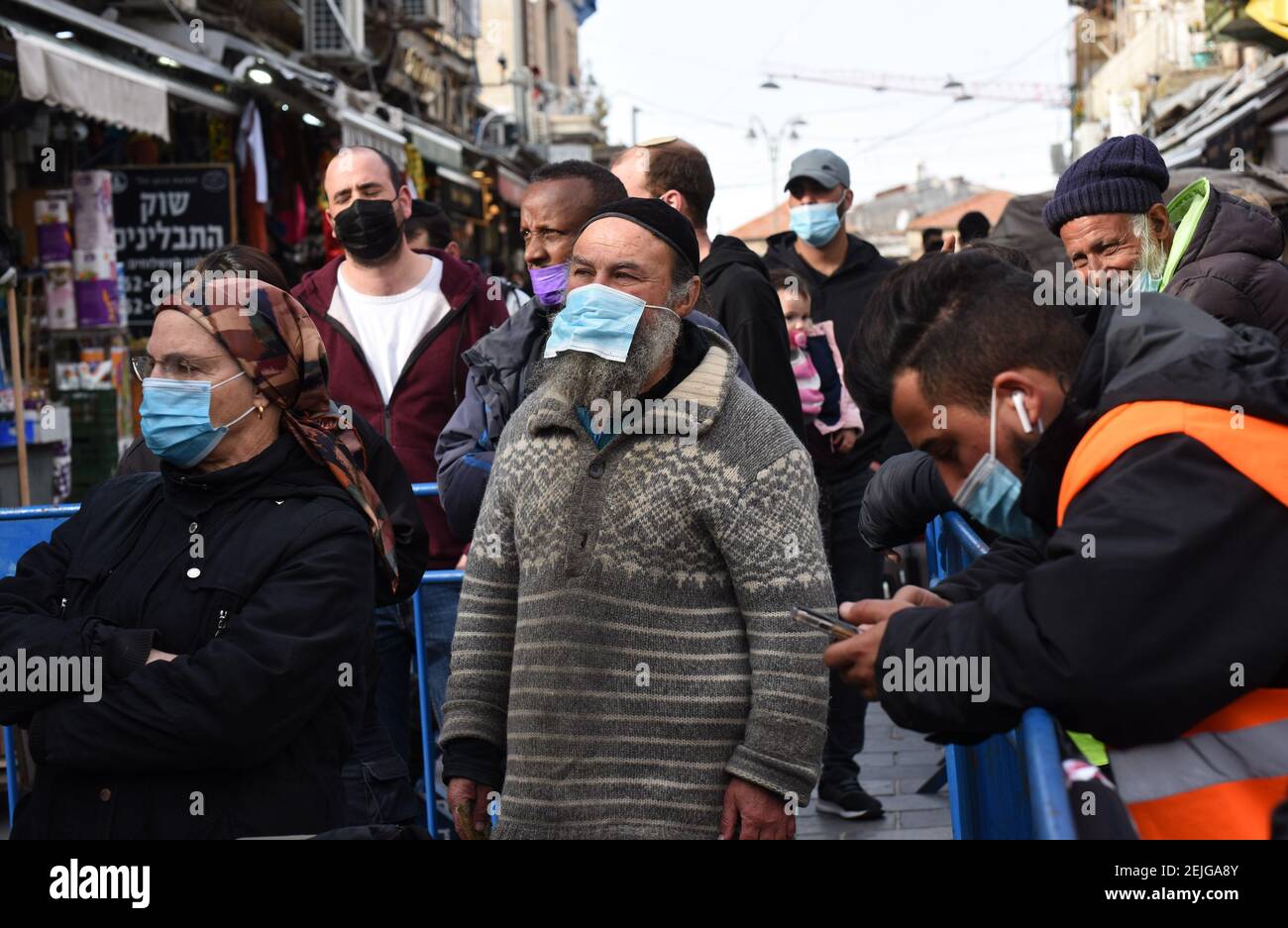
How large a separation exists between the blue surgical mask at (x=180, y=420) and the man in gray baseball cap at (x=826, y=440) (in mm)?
3038

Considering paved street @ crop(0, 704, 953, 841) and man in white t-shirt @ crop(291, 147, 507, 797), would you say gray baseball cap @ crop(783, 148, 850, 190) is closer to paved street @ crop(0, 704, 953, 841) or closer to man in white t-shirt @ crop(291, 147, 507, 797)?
man in white t-shirt @ crop(291, 147, 507, 797)

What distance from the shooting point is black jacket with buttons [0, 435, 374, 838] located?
3217 millimetres

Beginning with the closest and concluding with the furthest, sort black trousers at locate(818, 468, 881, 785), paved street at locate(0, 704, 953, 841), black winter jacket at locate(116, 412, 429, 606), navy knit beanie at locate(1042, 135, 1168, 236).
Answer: black winter jacket at locate(116, 412, 429, 606) → navy knit beanie at locate(1042, 135, 1168, 236) → paved street at locate(0, 704, 953, 841) → black trousers at locate(818, 468, 881, 785)

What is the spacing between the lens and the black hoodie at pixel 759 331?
5.34 m

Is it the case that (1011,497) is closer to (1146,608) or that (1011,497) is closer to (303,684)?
(1146,608)

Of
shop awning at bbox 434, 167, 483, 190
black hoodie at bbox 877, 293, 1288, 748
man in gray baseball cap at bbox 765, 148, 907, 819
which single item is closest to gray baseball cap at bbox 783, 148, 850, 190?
man in gray baseball cap at bbox 765, 148, 907, 819

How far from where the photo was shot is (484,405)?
15.1 ft

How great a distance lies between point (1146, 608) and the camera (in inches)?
82.7

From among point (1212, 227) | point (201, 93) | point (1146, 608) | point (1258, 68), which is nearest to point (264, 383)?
point (1146, 608)

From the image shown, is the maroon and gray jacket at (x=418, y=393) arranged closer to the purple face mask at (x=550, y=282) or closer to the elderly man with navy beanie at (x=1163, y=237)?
the purple face mask at (x=550, y=282)

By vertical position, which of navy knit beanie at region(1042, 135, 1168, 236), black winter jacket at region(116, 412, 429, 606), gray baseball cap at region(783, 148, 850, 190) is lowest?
black winter jacket at region(116, 412, 429, 606)

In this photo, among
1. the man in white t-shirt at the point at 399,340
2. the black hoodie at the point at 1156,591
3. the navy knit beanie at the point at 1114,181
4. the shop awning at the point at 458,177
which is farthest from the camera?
the shop awning at the point at 458,177

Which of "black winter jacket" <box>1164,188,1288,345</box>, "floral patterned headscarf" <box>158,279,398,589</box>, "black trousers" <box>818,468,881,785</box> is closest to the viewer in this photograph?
"floral patterned headscarf" <box>158,279,398,589</box>

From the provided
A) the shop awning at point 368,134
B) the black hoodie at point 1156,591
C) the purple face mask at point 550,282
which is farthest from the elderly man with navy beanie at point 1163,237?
the shop awning at point 368,134
